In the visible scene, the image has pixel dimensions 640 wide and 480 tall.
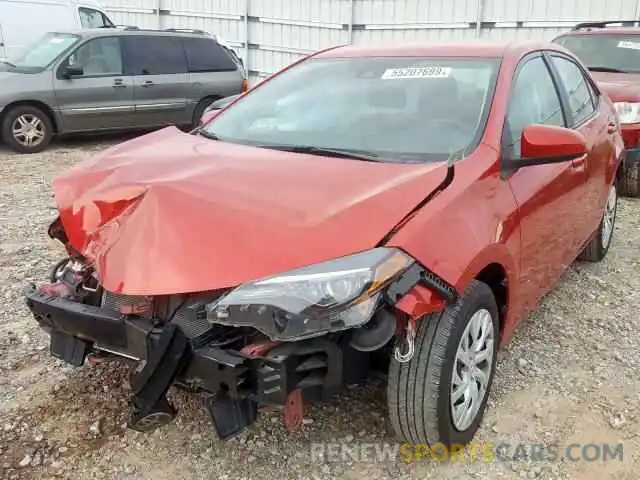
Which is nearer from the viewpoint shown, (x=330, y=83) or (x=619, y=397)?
(x=619, y=397)

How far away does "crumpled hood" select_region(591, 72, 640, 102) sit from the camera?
6.35 m

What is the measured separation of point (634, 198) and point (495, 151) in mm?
4718

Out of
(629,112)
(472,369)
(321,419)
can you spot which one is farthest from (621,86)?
(321,419)

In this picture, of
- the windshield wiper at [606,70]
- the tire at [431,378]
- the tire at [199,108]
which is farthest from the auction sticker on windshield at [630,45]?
the tire at [431,378]

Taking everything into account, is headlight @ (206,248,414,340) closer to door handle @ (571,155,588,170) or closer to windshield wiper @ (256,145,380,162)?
windshield wiper @ (256,145,380,162)

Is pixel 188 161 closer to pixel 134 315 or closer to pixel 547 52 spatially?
pixel 134 315

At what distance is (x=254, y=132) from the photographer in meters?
3.28

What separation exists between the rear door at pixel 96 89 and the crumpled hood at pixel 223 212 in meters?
6.42

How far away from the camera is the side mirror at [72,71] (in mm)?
8625

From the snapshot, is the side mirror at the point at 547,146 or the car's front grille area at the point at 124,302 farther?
the side mirror at the point at 547,146

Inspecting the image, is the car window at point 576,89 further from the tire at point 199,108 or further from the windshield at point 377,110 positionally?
the tire at point 199,108

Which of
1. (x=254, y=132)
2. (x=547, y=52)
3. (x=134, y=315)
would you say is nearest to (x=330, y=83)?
(x=254, y=132)

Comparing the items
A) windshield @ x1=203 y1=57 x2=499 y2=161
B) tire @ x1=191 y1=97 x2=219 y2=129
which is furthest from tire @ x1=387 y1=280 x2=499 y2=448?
tire @ x1=191 y1=97 x2=219 y2=129

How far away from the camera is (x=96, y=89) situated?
29.0ft
